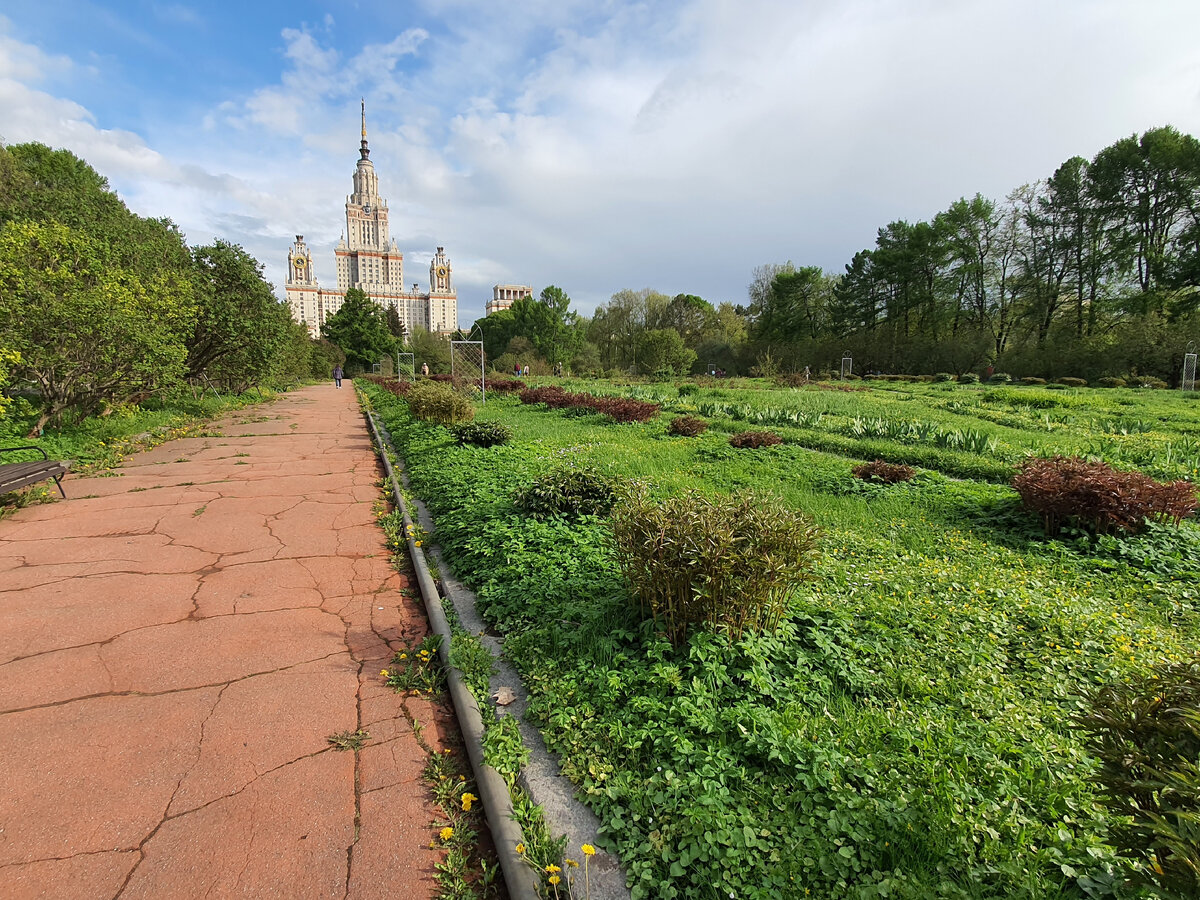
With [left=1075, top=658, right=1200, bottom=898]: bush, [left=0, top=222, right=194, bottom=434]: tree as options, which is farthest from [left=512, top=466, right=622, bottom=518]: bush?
[left=0, top=222, right=194, bottom=434]: tree

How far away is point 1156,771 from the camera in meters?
1.28

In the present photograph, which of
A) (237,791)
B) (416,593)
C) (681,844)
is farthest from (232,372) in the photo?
(681,844)

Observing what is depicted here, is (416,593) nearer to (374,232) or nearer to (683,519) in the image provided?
(683,519)

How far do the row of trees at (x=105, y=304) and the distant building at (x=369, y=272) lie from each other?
317 feet

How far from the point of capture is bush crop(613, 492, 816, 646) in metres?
2.66

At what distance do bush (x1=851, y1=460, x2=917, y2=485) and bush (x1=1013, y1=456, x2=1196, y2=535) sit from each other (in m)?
1.41

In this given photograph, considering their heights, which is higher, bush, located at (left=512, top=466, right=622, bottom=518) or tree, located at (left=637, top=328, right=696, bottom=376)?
tree, located at (left=637, top=328, right=696, bottom=376)

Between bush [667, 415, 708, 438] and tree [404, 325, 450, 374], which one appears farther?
tree [404, 325, 450, 374]

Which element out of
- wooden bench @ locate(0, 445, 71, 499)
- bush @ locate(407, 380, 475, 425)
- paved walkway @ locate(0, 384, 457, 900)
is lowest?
paved walkway @ locate(0, 384, 457, 900)

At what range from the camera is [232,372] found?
Result: 19.6 metres

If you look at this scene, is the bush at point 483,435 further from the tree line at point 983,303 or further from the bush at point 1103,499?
the tree line at point 983,303

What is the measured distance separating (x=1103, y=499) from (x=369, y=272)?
5260 inches

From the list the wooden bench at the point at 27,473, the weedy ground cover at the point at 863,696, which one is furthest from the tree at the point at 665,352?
the weedy ground cover at the point at 863,696

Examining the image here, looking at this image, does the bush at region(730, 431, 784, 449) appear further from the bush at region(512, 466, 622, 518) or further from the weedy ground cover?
the bush at region(512, 466, 622, 518)
